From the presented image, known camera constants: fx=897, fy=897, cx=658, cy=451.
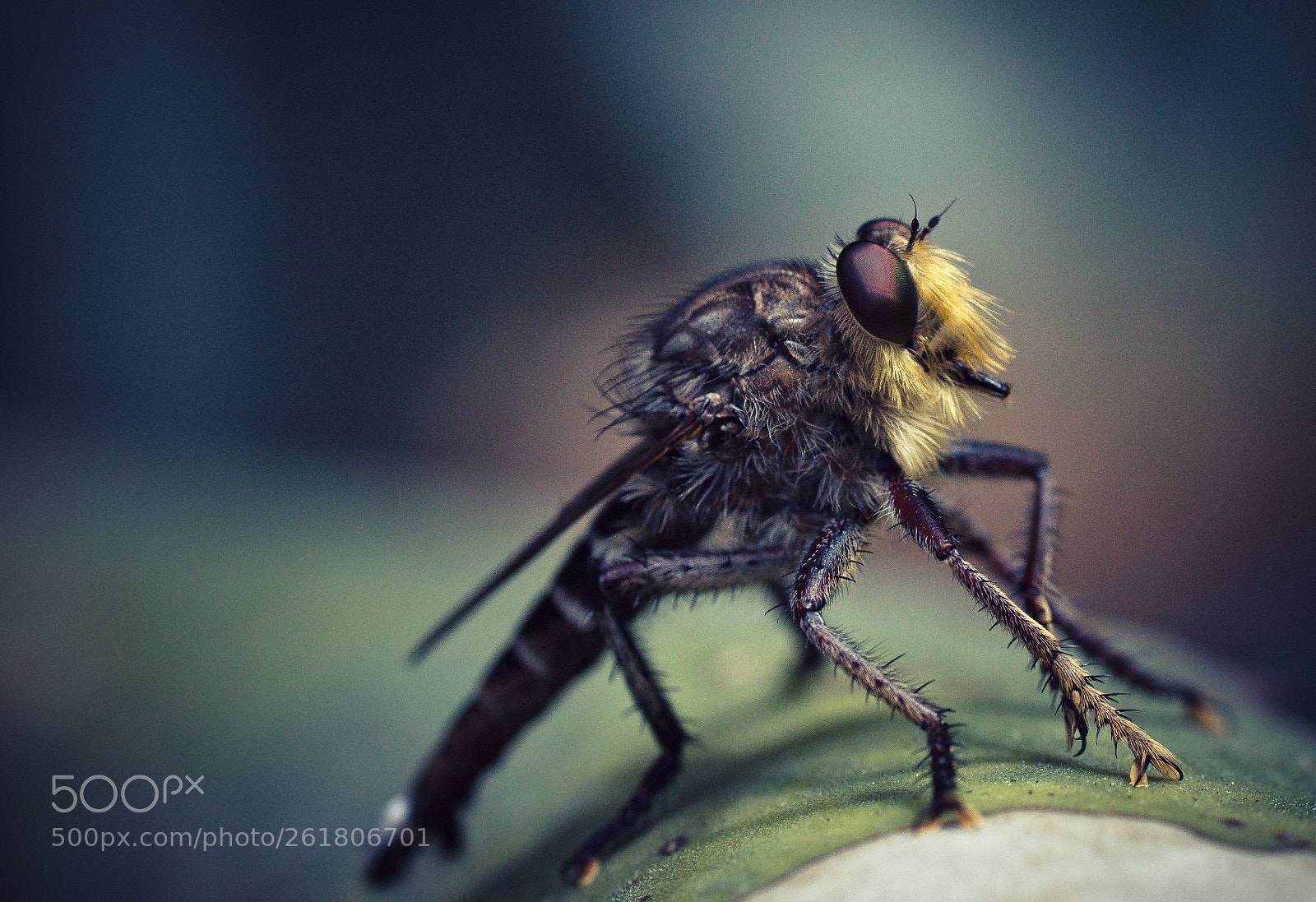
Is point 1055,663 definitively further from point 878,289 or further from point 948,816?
point 878,289

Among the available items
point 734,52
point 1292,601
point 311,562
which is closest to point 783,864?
point 311,562

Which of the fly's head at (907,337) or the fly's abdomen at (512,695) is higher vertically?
the fly's head at (907,337)

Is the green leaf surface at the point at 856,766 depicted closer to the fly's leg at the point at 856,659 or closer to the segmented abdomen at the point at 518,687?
the fly's leg at the point at 856,659

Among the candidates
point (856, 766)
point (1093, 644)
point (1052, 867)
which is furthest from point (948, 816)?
point (1093, 644)

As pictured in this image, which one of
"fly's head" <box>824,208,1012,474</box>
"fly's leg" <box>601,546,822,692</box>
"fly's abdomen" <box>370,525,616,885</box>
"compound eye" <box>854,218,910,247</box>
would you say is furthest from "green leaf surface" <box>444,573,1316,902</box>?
"compound eye" <box>854,218,910,247</box>

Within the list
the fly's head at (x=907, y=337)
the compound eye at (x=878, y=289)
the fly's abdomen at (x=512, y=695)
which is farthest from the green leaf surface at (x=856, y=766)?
the compound eye at (x=878, y=289)

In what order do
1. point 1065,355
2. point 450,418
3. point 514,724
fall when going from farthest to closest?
point 450,418
point 1065,355
point 514,724

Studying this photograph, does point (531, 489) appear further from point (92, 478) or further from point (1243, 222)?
point (1243, 222)
